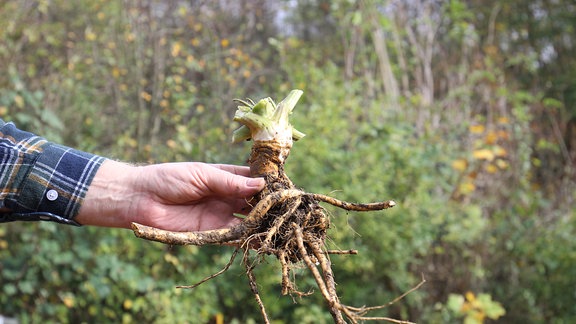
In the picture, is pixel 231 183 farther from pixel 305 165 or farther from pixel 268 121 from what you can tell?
pixel 305 165

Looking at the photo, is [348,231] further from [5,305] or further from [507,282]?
[5,305]

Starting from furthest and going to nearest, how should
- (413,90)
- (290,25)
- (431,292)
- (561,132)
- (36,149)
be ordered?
(290,25)
(561,132)
(413,90)
(431,292)
(36,149)

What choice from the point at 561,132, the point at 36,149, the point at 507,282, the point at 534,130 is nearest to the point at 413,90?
the point at 534,130

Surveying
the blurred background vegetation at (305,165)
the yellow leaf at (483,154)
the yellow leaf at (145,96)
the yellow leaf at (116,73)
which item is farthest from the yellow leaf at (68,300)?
the yellow leaf at (483,154)

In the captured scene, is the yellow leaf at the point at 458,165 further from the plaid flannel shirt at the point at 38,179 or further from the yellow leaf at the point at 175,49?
the plaid flannel shirt at the point at 38,179

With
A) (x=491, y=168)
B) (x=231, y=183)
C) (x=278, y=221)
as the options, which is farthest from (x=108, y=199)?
(x=491, y=168)

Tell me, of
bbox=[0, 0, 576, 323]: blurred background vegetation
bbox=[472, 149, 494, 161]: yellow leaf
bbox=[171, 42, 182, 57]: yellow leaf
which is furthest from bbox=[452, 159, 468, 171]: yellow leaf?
bbox=[171, 42, 182, 57]: yellow leaf

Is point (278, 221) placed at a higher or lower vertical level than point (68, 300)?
higher
